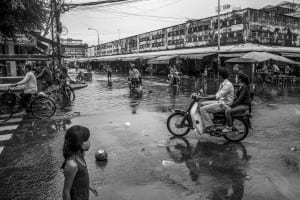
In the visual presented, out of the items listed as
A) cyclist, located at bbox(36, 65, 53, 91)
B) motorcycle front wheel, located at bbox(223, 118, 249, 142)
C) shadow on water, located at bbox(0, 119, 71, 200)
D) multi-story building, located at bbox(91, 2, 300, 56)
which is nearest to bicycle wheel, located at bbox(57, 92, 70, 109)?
cyclist, located at bbox(36, 65, 53, 91)

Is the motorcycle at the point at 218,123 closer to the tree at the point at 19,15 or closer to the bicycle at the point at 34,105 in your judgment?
the bicycle at the point at 34,105

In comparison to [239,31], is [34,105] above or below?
below

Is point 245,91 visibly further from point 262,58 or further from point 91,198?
point 262,58

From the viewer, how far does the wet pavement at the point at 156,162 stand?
4.33 m

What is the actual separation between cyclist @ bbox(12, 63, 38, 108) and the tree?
7.48 feet

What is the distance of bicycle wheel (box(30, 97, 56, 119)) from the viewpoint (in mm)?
9682

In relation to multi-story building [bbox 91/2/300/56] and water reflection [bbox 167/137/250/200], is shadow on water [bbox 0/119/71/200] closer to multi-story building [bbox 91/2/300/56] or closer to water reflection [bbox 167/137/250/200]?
water reflection [bbox 167/137/250/200]

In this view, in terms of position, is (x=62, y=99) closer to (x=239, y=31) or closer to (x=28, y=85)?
(x=28, y=85)

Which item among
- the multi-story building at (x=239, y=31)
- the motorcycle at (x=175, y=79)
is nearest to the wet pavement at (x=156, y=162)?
the motorcycle at (x=175, y=79)

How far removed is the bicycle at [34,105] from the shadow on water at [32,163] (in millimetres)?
1182

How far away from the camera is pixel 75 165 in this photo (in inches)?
101

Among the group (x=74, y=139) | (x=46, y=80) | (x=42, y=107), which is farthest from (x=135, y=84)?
(x=74, y=139)

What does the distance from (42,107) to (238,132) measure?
650 cm

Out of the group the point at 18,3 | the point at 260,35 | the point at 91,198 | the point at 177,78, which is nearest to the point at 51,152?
the point at 91,198
